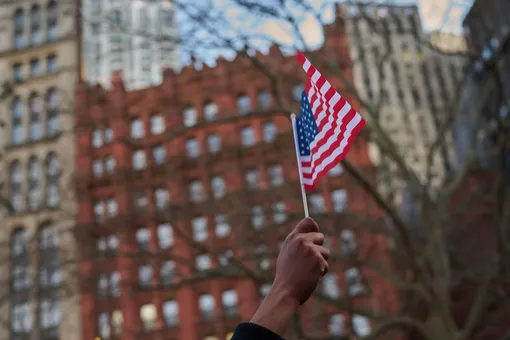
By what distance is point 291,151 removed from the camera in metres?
20.2

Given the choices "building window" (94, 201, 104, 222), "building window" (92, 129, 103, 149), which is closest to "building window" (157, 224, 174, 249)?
"building window" (94, 201, 104, 222)

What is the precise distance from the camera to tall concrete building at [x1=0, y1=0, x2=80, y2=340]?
36281 millimetres

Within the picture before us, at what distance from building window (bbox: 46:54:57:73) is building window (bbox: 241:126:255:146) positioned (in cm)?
1480

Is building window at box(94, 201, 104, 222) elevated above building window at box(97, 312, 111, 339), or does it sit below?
above

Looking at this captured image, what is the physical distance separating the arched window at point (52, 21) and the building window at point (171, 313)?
71.2 feet

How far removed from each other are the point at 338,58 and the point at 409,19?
1424 centimetres

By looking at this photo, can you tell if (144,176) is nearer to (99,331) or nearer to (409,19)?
(99,331)

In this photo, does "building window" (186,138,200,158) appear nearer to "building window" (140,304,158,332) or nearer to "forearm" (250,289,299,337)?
"building window" (140,304,158,332)

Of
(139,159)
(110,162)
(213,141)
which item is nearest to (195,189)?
(213,141)

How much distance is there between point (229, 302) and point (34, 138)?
58.0 feet

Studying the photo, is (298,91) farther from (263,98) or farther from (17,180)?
(17,180)

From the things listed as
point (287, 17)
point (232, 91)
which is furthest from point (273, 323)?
point (232, 91)

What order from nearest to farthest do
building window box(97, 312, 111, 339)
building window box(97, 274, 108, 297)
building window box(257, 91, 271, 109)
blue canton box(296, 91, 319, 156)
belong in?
blue canton box(296, 91, 319, 156)
building window box(97, 274, 108, 297)
building window box(97, 312, 111, 339)
building window box(257, 91, 271, 109)

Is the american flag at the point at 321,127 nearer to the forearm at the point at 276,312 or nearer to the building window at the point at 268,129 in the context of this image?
the forearm at the point at 276,312
